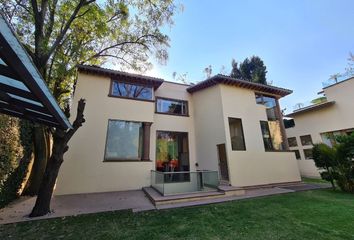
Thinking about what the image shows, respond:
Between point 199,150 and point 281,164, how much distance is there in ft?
16.2

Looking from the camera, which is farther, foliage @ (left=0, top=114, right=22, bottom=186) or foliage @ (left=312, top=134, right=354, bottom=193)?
foliage @ (left=312, top=134, right=354, bottom=193)

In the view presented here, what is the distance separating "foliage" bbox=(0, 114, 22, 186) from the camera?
5.27 m

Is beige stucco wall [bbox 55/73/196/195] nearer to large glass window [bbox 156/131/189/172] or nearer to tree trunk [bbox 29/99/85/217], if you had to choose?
large glass window [bbox 156/131/189/172]

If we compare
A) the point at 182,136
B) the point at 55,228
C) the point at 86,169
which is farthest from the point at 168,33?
the point at 55,228

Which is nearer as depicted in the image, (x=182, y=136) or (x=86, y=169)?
(x=86, y=169)

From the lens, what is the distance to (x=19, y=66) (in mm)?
1780

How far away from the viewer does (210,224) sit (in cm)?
445

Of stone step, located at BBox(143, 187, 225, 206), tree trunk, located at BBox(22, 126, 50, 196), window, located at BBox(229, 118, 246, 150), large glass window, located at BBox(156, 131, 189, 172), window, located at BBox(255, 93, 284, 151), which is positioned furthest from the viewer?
window, located at BBox(255, 93, 284, 151)

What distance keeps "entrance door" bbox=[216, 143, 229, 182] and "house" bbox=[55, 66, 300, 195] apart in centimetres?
5

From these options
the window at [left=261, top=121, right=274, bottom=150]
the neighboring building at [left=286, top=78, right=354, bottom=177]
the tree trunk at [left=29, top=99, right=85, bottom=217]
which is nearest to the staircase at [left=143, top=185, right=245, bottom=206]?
the tree trunk at [left=29, top=99, right=85, bottom=217]

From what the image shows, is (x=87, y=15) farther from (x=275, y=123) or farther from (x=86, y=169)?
(x=275, y=123)

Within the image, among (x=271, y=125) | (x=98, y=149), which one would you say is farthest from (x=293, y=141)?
(x=98, y=149)

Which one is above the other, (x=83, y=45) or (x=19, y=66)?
(x=83, y=45)

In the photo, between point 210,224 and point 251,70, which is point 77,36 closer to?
point 210,224
